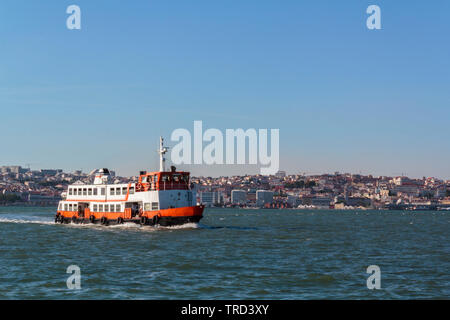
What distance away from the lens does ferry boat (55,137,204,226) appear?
2228 inches

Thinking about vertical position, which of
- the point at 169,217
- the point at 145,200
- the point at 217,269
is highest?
the point at 145,200

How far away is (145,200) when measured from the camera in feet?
192

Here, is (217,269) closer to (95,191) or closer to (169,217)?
(169,217)

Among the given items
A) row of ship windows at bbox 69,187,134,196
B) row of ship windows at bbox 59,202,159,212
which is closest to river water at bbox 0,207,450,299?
row of ship windows at bbox 59,202,159,212

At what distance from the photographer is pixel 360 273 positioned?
27.5 metres

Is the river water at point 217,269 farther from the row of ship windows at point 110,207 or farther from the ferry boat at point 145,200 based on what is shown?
the row of ship windows at point 110,207

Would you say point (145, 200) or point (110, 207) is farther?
point (110, 207)

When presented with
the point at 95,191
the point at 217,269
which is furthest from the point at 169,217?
the point at 217,269

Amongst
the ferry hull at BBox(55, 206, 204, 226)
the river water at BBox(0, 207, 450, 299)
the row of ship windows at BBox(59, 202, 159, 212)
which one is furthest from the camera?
the row of ship windows at BBox(59, 202, 159, 212)

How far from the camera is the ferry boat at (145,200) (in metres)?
56.6

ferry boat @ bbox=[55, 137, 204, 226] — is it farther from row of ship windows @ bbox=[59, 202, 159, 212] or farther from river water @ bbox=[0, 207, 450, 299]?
river water @ bbox=[0, 207, 450, 299]

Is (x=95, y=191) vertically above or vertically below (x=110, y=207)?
above
